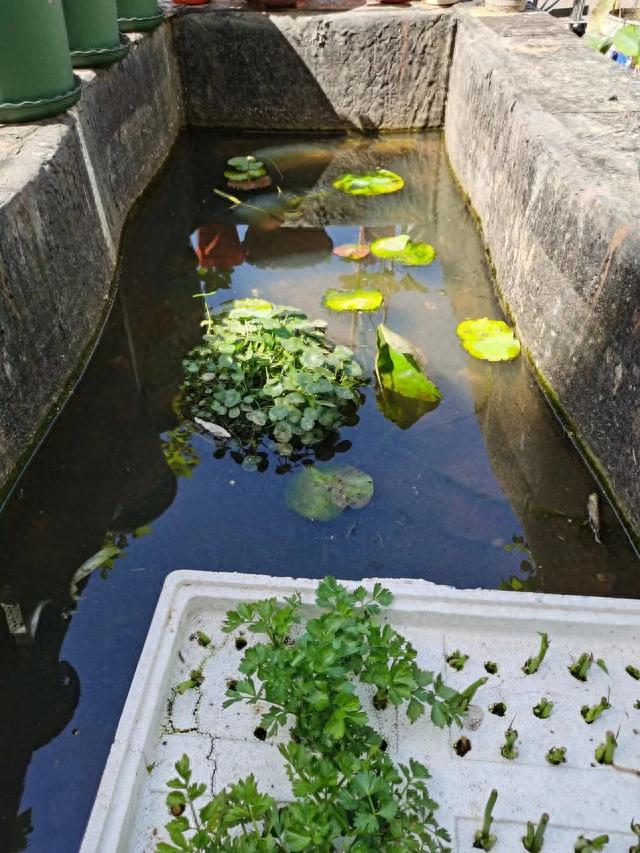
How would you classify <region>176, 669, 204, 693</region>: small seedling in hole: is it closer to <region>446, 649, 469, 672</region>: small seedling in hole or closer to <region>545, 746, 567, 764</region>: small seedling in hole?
<region>446, 649, 469, 672</region>: small seedling in hole

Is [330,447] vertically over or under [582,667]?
under

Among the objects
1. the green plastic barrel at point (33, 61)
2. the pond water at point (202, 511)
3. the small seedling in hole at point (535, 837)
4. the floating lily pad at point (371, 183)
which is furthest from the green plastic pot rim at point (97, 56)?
the small seedling in hole at point (535, 837)

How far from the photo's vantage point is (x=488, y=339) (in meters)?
3.29

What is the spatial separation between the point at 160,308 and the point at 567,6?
7443mm

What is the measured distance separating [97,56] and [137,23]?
1.17 m

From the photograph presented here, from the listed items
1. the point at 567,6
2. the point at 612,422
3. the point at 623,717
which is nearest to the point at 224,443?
the point at 612,422

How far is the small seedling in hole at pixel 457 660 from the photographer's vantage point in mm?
1777

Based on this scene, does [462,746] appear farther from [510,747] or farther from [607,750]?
[607,750]

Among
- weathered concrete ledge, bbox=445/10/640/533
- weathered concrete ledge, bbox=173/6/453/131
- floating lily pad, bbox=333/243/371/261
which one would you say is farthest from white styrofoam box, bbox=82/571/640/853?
weathered concrete ledge, bbox=173/6/453/131

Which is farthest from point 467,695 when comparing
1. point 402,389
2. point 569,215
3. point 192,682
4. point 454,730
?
point 569,215

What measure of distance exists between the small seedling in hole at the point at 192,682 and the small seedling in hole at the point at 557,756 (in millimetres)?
859

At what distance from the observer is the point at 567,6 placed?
8289mm

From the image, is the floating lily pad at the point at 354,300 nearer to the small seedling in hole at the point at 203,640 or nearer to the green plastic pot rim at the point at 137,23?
the small seedling in hole at the point at 203,640

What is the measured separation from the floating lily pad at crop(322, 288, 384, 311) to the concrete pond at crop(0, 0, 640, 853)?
0.04 metres
